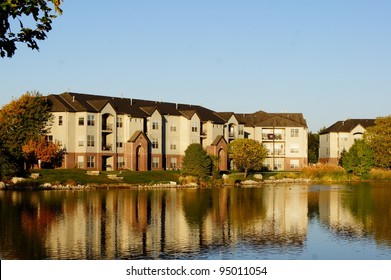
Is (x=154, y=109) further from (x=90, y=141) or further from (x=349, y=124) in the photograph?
(x=349, y=124)

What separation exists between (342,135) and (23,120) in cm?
6666

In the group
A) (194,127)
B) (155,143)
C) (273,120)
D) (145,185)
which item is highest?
(273,120)

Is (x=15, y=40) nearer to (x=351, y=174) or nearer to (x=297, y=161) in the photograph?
(x=351, y=174)

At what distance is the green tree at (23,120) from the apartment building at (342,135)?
62129 mm

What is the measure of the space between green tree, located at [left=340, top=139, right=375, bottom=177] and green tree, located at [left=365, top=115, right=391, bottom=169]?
3.10m

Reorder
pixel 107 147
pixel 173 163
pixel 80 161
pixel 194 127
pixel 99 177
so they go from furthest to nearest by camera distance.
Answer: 1. pixel 194 127
2. pixel 173 163
3. pixel 107 147
4. pixel 80 161
5. pixel 99 177

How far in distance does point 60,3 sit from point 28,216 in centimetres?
2805

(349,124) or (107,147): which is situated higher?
(349,124)

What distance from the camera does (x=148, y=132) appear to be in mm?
97812

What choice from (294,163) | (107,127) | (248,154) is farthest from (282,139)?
(107,127)

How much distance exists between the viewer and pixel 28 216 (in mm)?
41906

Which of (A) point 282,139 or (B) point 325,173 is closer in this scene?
(B) point 325,173

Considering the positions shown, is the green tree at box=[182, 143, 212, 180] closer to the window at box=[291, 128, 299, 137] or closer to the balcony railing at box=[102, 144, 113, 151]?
the balcony railing at box=[102, 144, 113, 151]

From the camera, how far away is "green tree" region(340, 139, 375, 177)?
96.4 m
